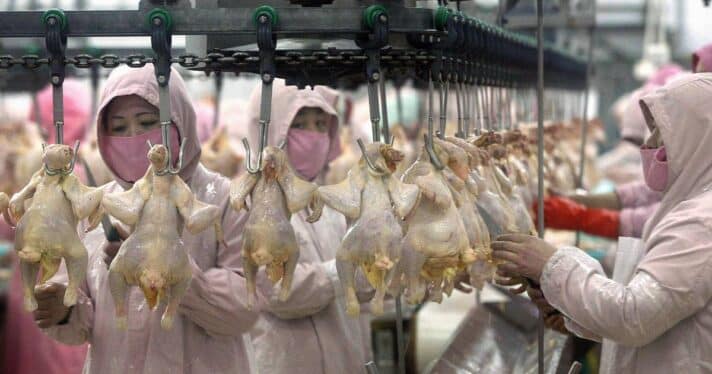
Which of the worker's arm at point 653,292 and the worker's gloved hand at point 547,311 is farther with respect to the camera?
the worker's gloved hand at point 547,311

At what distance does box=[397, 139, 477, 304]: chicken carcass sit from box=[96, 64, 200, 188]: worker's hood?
655 millimetres

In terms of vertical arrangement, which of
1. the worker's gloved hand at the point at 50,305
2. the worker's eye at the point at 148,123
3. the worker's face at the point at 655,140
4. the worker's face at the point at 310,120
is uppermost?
the worker's eye at the point at 148,123

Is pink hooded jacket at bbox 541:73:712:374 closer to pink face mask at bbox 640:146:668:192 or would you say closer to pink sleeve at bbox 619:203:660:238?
pink face mask at bbox 640:146:668:192

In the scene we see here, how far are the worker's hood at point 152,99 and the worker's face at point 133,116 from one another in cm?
3

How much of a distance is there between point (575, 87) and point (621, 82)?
25.7 feet

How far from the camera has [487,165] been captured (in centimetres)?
305

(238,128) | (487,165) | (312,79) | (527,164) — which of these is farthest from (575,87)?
(312,79)

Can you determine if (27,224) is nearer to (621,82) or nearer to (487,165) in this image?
(487,165)

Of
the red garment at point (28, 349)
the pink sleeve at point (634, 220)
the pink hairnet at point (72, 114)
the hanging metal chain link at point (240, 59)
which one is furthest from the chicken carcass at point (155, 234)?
the pink hairnet at point (72, 114)

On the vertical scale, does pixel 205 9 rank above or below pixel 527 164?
above

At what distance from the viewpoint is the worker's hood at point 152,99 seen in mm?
2766

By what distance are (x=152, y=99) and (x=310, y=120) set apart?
49.0 inches

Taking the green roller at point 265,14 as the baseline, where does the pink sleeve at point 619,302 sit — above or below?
below

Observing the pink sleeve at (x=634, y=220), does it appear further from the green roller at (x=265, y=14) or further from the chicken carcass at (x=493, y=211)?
the green roller at (x=265, y=14)
